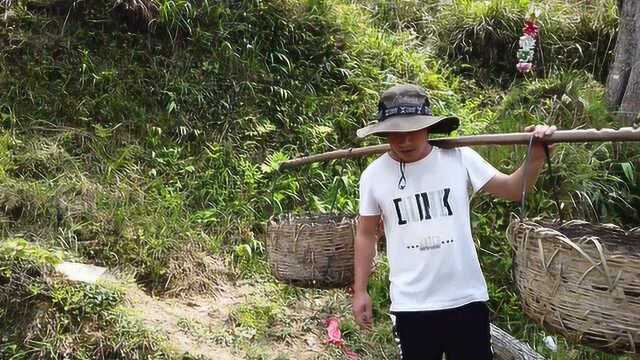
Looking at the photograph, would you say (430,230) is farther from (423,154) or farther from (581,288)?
(581,288)

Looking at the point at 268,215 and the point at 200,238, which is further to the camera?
the point at 268,215

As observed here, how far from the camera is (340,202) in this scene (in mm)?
5230

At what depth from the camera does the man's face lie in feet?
8.12

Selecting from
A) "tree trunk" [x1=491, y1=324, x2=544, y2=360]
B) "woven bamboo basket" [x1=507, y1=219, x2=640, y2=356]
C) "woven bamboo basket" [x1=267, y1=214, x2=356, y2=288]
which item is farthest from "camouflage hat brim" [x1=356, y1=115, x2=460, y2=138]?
"tree trunk" [x1=491, y1=324, x2=544, y2=360]

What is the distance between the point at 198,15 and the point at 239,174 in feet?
5.00

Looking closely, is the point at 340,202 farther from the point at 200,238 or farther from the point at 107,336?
the point at 107,336

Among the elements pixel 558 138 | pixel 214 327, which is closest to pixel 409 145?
pixel 558 138

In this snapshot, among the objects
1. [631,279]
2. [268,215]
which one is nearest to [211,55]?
[268,215]

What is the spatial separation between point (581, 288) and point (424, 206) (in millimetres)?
688

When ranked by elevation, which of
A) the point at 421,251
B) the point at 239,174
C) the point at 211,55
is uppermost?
the point at 421,251

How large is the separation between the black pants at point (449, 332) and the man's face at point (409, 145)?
0.55 m

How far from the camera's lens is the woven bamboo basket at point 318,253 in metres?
3.28

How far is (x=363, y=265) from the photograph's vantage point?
2.71 m

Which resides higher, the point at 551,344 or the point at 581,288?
the point at 581,288
